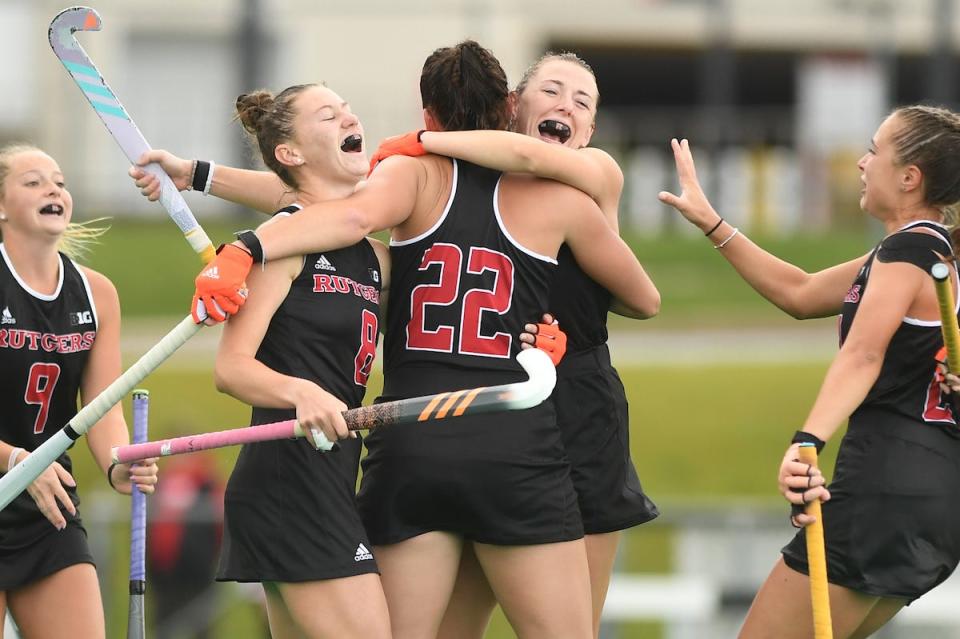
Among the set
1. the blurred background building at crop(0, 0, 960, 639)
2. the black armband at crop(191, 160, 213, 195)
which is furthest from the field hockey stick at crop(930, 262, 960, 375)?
the blurred background building at crop(0, 0, 960, 639)

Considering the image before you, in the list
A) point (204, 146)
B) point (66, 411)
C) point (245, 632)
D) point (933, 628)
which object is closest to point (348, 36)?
point (204, 146)

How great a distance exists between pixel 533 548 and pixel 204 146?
17.6m

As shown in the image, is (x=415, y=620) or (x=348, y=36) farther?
(x=348, y=36)

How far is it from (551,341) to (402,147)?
0.64m

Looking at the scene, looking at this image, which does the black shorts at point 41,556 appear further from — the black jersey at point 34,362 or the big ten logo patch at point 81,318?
the big ten logo patch at point 81,318

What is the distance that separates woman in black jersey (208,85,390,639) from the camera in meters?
3.69

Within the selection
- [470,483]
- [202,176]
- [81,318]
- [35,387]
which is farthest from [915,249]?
[35,387]

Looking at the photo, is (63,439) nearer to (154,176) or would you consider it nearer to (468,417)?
(154,176)

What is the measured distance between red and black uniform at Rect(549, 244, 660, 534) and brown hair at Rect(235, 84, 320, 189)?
80cm

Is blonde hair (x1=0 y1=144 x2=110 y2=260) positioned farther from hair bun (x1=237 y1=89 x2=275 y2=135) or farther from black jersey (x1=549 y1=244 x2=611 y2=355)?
black jersey (x1=549 y1=244 x2=611 y2=355)

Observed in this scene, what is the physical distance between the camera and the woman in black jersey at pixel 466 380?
3.83 metres

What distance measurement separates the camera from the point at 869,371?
389cm

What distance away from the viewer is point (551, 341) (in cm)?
395

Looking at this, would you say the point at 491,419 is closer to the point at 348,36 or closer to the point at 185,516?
the point at 185,516
